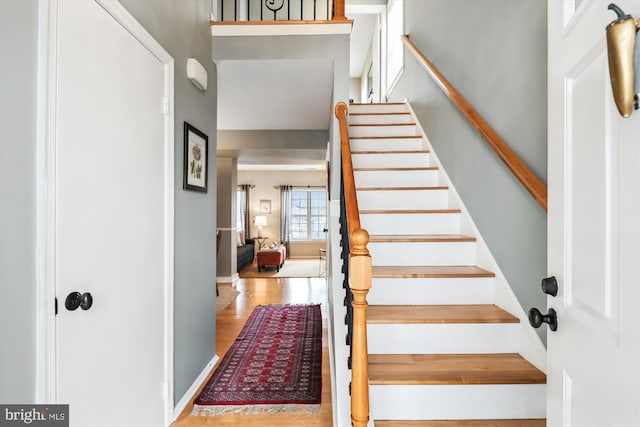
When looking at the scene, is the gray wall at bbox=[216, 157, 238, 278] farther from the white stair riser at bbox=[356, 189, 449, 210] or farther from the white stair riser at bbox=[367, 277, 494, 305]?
the white stair riser at bbox=[367, 277, 494, 305]

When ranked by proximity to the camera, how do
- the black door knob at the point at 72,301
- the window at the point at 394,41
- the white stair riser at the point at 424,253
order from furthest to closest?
the window at the point at 394,41 → the white stair riser at the point at 424,253 → the black door knob at the point at 72,301

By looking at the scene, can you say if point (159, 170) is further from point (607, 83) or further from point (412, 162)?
point (412, 162)

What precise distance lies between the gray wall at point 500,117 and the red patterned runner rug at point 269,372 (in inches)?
62.3

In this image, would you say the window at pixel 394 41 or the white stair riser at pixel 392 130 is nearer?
the white stair riser at pixel 392 130

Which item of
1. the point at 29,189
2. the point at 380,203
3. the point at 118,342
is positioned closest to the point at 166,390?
the point at 118,342

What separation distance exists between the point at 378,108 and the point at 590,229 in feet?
11.2

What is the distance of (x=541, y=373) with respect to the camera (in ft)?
4.66

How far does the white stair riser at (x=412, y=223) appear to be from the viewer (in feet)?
7.73

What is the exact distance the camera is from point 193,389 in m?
2.27

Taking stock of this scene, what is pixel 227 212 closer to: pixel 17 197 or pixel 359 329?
pixel 17 197

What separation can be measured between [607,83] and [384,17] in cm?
584

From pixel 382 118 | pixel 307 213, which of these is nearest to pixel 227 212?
pixel 382 118

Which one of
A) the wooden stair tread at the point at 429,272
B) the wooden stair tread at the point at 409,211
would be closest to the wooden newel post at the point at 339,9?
the wooden stair tread at the point at 409,211

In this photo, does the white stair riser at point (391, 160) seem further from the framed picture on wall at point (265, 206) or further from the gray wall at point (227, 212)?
the framed picture on wall at point (265, 206)
